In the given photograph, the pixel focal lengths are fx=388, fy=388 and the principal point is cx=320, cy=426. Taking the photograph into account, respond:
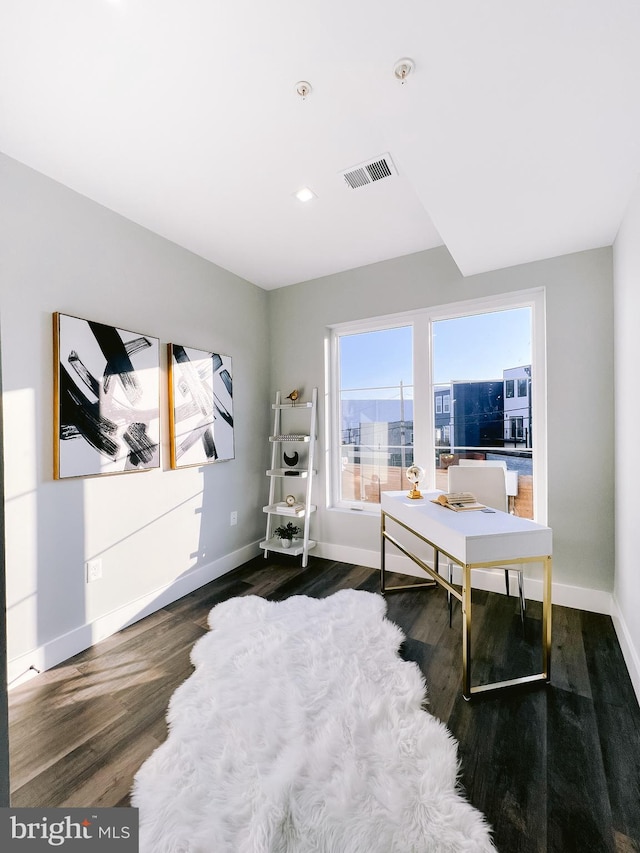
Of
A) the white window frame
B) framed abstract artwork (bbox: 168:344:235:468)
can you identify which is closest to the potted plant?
the white window frame

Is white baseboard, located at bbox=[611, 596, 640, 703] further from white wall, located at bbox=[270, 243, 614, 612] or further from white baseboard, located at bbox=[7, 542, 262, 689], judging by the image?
white baseboard, located at bbox=[7, 542, 262, 689]

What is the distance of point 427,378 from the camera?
3137 millimetres

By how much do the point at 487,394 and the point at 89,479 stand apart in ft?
8.99

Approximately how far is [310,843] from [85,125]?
288cm

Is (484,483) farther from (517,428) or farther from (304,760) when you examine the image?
(304,760)

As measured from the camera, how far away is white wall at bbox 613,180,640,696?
1.86 meters

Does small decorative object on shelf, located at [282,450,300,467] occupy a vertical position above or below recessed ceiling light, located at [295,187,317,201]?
below

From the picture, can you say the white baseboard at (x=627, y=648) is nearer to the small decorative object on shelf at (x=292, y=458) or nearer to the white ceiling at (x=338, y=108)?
the white ceiling at (x=338, y=108)

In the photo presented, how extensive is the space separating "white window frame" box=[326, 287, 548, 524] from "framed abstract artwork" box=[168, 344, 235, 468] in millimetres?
932

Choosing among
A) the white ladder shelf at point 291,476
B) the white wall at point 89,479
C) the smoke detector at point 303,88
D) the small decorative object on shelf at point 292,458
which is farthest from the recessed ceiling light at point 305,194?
the small decorative object on shelf at point 292,458

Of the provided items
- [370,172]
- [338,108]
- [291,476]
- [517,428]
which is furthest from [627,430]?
[291,476]

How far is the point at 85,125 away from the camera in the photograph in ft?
5.77

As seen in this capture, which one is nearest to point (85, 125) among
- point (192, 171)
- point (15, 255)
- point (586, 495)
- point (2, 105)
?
point (2, 105)

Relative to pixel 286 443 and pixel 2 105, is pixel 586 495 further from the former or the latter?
pixel 2 105
